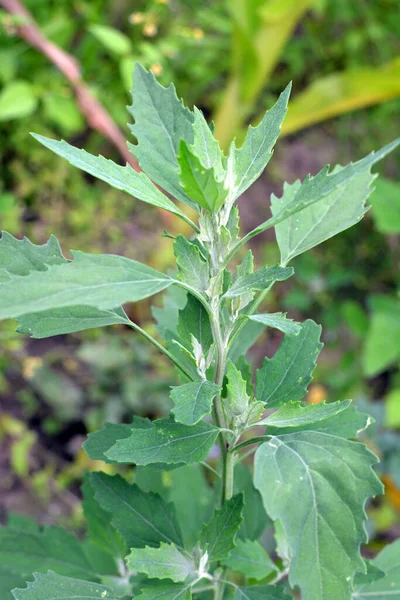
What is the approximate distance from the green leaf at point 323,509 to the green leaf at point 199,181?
267 millimetres

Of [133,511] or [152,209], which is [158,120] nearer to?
[133,511]

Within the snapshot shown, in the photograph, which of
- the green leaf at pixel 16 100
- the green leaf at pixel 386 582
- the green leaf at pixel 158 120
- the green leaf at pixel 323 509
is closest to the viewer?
the green leaf at pixel 323 509

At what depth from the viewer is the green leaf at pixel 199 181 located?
52 centimetres

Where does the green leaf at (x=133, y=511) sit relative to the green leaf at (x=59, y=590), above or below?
above

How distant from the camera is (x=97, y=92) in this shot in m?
2.40

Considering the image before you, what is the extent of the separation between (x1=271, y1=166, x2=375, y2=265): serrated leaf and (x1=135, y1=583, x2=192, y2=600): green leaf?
40 cm

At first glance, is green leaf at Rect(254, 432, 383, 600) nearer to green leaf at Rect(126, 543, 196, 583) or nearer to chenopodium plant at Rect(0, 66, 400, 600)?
chenopodium plant at Rect(0, 66, 400, 600)

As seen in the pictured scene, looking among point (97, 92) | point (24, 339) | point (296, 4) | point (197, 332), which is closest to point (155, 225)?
point (97, 92)

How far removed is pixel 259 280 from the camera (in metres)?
0.59

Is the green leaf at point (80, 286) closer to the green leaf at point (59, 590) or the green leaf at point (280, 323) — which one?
the green leaf at point (280, 323)

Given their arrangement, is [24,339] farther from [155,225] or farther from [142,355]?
[155,225]

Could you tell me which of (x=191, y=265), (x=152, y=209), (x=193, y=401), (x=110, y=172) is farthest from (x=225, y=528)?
(x=152, y=209)

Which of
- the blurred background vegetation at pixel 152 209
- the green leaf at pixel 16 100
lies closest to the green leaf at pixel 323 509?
the blurred background vegetation at pixel 152 209

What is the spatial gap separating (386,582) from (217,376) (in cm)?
41
